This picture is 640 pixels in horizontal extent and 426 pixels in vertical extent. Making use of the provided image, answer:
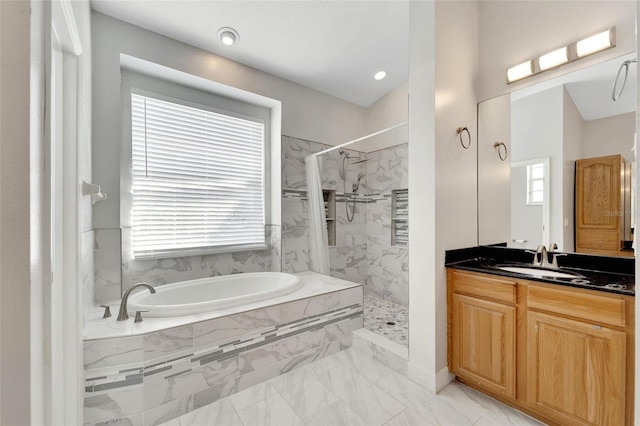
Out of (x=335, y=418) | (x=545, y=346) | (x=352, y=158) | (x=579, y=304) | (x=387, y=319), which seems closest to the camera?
(x=579, y=304)

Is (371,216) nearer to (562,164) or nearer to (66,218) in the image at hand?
(562,164)

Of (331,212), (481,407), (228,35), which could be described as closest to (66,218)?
(228,35)

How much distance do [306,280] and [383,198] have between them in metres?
1.64

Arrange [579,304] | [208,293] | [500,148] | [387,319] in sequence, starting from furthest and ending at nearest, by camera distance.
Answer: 1. [387,319]
2. [208,293]
3. [500,148]
4. [579,304]

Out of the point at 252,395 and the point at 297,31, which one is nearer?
the point at 252,395

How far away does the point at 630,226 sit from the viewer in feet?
5.24

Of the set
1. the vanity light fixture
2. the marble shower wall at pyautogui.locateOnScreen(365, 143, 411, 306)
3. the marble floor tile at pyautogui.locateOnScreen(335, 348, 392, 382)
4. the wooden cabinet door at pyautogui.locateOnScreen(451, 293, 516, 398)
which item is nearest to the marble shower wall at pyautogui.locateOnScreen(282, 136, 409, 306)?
the marble shower wall at pyautogui.locateOnScreen(365, 143, 411, 306)

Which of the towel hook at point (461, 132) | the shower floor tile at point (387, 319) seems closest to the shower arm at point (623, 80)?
the towel hook at point (461, 132)

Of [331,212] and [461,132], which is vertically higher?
[461,132]

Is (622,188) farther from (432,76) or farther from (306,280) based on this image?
(306,280)

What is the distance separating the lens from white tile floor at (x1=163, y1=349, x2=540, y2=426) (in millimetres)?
1632

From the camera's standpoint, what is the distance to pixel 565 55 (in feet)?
5.81

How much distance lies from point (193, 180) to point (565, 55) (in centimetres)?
318

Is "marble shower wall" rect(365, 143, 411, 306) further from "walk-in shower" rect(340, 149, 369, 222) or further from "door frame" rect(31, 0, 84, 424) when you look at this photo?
"door frame" rect(31, 0, 84, 424)
